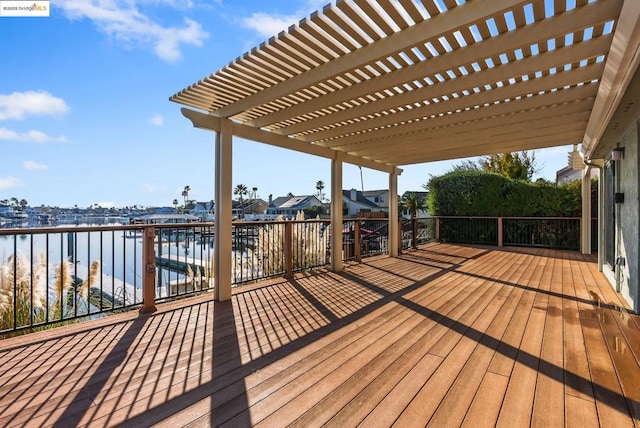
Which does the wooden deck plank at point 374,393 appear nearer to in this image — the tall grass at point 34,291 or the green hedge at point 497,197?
the tall grass at point 34,291

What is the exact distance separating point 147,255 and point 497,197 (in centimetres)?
975

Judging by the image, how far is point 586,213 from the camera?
7445mm

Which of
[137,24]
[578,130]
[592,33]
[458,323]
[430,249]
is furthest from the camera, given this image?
[430,249]

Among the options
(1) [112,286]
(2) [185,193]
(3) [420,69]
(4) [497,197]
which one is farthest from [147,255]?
(2) [185,193]

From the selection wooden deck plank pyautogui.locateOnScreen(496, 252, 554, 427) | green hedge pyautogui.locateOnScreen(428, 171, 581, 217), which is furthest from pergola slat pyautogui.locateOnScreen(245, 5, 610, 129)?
green hedge pyautogui.locateOnScreen(428, 171, 581, 217)

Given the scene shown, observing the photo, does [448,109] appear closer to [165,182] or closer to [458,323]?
[458,323]

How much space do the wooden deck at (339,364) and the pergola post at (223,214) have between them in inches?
9.5

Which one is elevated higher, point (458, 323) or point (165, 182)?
point (165, 182)

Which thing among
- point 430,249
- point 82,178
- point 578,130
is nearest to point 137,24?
point 578,130

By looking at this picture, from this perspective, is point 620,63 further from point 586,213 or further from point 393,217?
point 586,213

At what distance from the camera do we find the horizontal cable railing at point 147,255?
9.99 ft

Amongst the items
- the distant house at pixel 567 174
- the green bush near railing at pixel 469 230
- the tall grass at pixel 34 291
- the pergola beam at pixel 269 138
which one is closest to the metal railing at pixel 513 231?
the green bush near railing at pixel 469 230

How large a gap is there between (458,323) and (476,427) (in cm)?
163

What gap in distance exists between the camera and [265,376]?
2.06 m
